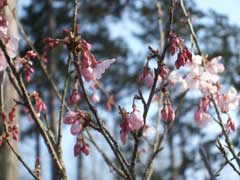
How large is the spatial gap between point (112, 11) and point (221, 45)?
3.61m

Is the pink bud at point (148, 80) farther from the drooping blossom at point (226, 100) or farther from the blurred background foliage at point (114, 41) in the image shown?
the blurred background foliage at point (114, 41)

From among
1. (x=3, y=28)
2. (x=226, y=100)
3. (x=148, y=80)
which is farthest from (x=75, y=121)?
(x=226, y=100)

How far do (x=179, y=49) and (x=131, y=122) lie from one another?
0.30 meters

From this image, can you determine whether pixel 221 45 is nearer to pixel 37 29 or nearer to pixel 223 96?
pixel 37 29

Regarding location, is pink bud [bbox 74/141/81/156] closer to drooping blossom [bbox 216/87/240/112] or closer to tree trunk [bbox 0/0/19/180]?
drooping blossom [bbox 216/87/240/112]

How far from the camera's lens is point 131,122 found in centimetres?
158

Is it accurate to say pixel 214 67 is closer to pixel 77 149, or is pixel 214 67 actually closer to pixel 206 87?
pixel 206 87

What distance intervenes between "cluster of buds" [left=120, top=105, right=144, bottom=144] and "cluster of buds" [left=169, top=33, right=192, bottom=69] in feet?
0.71

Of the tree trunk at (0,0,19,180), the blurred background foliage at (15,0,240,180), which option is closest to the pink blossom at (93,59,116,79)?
the tree trunk at (0,0,19,180)

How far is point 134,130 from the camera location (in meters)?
1.63

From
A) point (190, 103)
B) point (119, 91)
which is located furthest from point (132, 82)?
point (190, 103)

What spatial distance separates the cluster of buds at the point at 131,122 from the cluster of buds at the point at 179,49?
0.71ft

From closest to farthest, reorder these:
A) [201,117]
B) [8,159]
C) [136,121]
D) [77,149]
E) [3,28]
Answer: [136,121]
[3,28]
[77,149]
[201,117]
[8,159]

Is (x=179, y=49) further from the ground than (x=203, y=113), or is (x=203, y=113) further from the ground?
→ (x=203, y=113)
